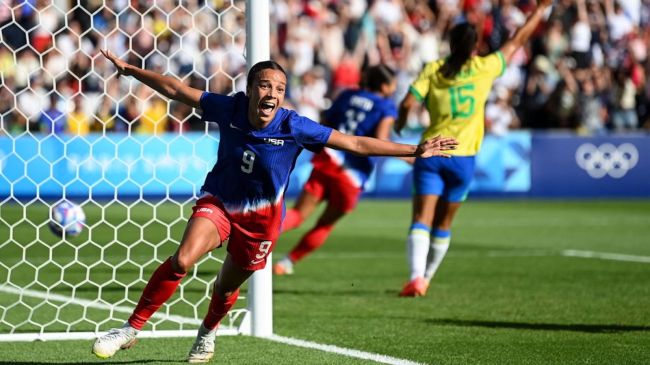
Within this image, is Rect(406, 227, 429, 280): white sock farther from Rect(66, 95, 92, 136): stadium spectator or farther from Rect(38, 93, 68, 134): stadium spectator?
Rect(66, 95, 92, 136): stadium spectator

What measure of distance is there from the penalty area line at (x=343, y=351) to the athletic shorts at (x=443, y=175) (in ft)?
8.61

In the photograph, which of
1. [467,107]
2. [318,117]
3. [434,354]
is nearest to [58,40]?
[318,117]

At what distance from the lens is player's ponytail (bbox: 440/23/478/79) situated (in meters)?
9.41

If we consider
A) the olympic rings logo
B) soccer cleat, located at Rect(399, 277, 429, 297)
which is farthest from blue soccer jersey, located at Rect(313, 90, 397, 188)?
the olympic rings logo

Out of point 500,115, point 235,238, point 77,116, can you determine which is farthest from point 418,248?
point 500,115

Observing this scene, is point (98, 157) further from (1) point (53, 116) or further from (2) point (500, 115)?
(2) point (500, 115)

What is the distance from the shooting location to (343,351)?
271 inches

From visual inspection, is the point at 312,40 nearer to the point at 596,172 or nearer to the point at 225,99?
the point at 596,172

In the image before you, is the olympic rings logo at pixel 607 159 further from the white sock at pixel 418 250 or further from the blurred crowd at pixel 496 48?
the white sock at pixel 418 250

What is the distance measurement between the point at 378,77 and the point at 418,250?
6.21ft

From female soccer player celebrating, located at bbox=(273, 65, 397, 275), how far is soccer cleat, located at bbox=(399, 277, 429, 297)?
4.97ft

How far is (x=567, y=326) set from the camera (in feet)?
26.3

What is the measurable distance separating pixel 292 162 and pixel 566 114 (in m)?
18.0

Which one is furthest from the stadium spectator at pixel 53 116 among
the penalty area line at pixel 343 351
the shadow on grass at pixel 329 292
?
the penalty area line at pixel 343 351
